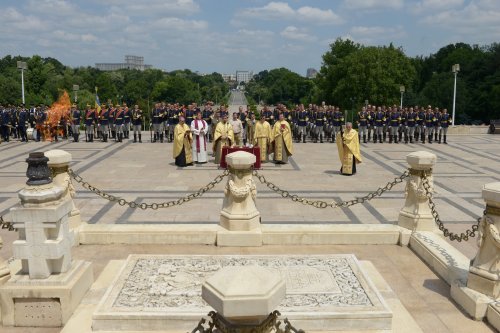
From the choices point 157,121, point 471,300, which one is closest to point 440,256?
point 471,300

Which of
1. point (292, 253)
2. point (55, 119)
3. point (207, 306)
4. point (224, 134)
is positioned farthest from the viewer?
point (55, 119)

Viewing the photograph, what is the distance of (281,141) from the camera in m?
17.8

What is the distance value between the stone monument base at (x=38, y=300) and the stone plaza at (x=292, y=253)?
0.30 ft

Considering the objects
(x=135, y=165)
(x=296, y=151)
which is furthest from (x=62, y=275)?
(x=296, y=151)

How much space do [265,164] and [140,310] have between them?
12.9m

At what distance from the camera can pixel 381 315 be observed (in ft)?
17.3

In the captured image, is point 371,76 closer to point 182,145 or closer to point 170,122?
point 170,122

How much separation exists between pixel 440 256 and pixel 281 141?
36.2ft

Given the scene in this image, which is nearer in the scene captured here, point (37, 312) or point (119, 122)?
point (37, 312)

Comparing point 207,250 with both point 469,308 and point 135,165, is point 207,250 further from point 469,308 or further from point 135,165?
point 135,165

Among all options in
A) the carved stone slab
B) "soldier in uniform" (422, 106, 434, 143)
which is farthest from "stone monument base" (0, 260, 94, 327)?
"soldier in uniform" (422, 106, 434, 143)

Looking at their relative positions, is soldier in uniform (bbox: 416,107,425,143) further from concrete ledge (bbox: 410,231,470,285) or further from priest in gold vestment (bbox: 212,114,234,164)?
concrete ledge (bbox: 410,231,470,285)

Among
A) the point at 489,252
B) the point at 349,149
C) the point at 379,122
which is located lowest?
the point at 489,252

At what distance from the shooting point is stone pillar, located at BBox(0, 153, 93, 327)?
5.41 metres
